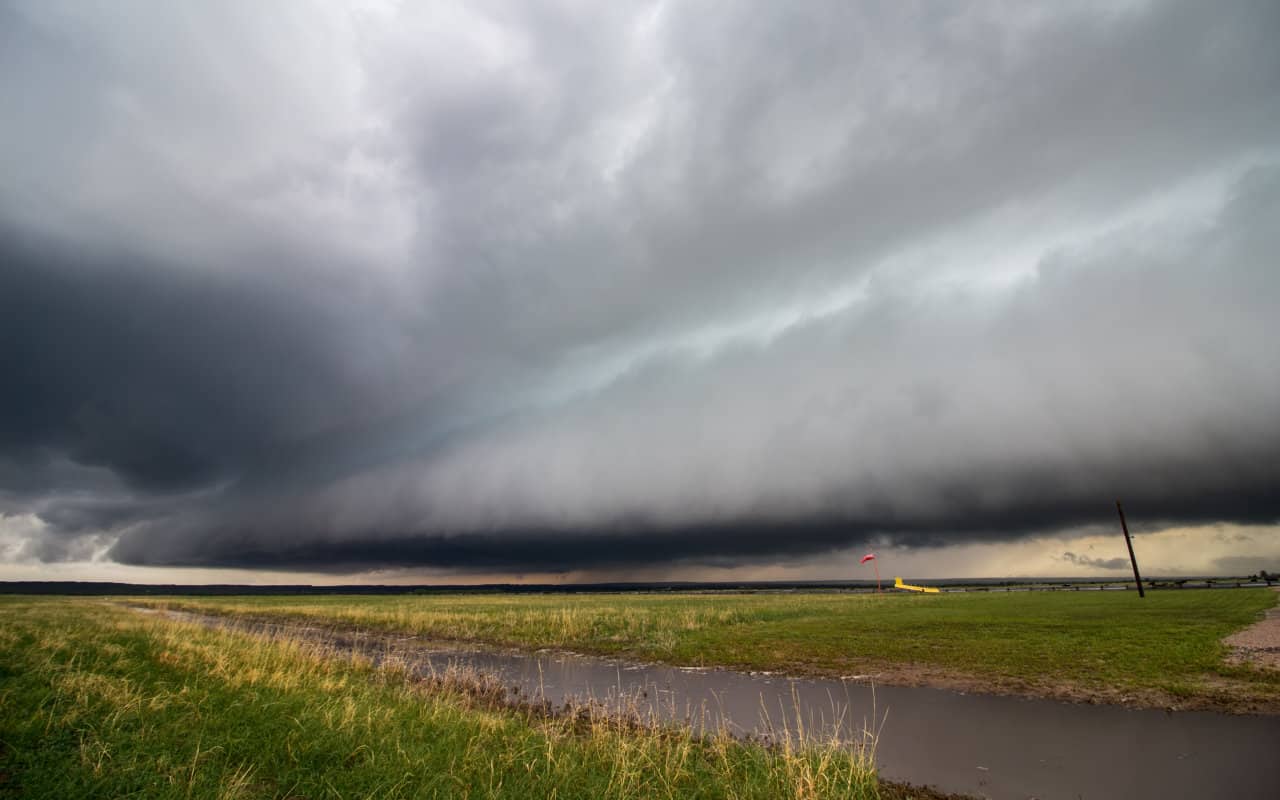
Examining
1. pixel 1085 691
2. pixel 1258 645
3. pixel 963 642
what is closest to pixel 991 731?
pixel 1085 691

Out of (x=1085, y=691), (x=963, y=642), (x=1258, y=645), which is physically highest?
(x=1258, y=645)

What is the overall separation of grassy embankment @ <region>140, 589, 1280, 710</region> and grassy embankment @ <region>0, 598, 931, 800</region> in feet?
48.6

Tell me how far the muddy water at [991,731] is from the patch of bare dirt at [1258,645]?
8.44 m

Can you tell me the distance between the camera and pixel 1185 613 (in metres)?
41.4

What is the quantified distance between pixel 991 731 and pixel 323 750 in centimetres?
1767

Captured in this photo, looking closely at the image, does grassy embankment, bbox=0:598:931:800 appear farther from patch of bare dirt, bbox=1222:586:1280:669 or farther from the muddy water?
patch of bare dirt, bbox=1222:586:1280:669

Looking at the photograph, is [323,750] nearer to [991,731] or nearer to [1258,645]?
[991,731]

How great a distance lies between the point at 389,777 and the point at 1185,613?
53.7 meters

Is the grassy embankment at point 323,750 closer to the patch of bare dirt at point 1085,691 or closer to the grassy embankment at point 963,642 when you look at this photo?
the patch of bare dirt at point 1085,691

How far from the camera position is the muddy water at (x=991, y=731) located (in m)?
12.6

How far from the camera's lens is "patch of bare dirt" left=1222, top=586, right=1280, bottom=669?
73.8 ft

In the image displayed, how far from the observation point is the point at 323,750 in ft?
41.0

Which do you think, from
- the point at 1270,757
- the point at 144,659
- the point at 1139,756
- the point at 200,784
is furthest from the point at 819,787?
the point at 144,659

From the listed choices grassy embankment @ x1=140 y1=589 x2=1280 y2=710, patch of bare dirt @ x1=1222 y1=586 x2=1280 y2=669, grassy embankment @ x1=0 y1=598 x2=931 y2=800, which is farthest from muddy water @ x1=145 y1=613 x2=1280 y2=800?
patch of bare dirt @ x1=1222 y1=586 x2=1280 y2=669
